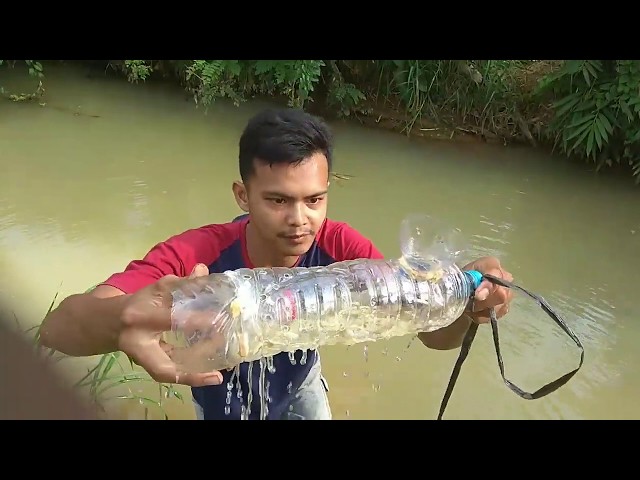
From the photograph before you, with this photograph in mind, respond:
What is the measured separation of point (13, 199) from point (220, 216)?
1.57m

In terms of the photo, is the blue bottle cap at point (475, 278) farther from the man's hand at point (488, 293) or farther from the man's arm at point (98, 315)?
the man's arm at point (98, 315)

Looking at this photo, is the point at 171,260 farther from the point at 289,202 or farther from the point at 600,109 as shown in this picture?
the point at 600,109

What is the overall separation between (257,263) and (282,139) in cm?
35

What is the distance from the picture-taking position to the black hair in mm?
1711

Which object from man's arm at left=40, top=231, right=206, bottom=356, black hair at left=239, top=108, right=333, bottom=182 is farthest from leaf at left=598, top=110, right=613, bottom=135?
man's arm at left=40, top=231, right=206, bottom=356

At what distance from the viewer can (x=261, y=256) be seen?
181 centimetres

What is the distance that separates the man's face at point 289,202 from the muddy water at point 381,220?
140 cm

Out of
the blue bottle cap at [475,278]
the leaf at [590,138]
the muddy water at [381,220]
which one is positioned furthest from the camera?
the leaf at [590,138]

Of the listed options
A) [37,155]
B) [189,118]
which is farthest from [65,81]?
[37,155]

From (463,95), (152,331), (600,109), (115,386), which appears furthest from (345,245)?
(463,95)

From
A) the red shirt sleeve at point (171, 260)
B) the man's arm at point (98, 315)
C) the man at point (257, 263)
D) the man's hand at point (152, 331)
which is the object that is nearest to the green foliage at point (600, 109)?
the man at point (257, 263)

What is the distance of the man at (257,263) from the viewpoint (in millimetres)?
1281

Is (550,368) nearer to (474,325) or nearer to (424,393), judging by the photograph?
(424,393)

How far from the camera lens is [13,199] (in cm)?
498
